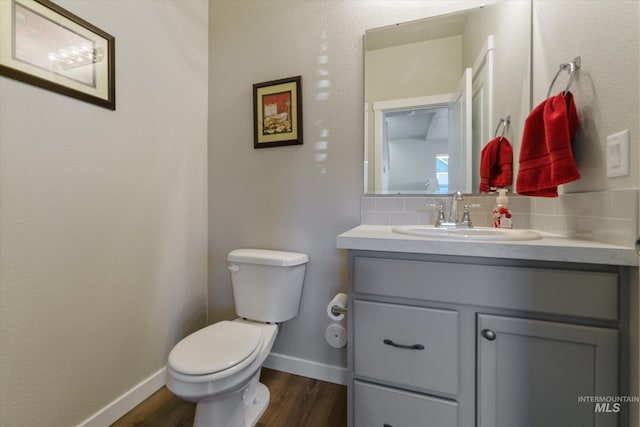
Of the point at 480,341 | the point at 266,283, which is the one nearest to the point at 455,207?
the point at 480,341

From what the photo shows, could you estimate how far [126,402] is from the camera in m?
1.27

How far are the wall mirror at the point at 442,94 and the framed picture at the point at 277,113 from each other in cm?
41

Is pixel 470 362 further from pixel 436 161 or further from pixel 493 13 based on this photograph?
pixel 493 13

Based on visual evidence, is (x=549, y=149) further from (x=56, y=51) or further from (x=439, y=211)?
(x=56, y=51)

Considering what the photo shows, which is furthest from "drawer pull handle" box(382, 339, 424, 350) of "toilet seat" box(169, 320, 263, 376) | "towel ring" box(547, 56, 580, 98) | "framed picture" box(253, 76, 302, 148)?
"framed picture" box(253, 76, 302, 148)

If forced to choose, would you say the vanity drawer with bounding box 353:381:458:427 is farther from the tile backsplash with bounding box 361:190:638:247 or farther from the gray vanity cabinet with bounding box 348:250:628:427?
the tile backsplash with bounding box 361:190:638:247

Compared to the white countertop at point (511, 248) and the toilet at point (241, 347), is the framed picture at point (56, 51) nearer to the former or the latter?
the toilet at point (241, 347)

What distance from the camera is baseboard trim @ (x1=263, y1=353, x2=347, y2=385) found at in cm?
148

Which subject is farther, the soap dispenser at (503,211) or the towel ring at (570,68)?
the soap dispenser at (503,211)

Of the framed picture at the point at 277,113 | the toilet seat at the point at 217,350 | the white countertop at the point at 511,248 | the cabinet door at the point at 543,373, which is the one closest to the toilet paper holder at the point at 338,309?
the toilet seat at the point at 217,350

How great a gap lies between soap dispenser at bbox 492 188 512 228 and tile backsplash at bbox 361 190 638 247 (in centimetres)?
5

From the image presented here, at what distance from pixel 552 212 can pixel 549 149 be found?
0.30m

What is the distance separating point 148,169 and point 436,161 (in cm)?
149

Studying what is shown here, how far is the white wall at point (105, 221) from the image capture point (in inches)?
36.7
